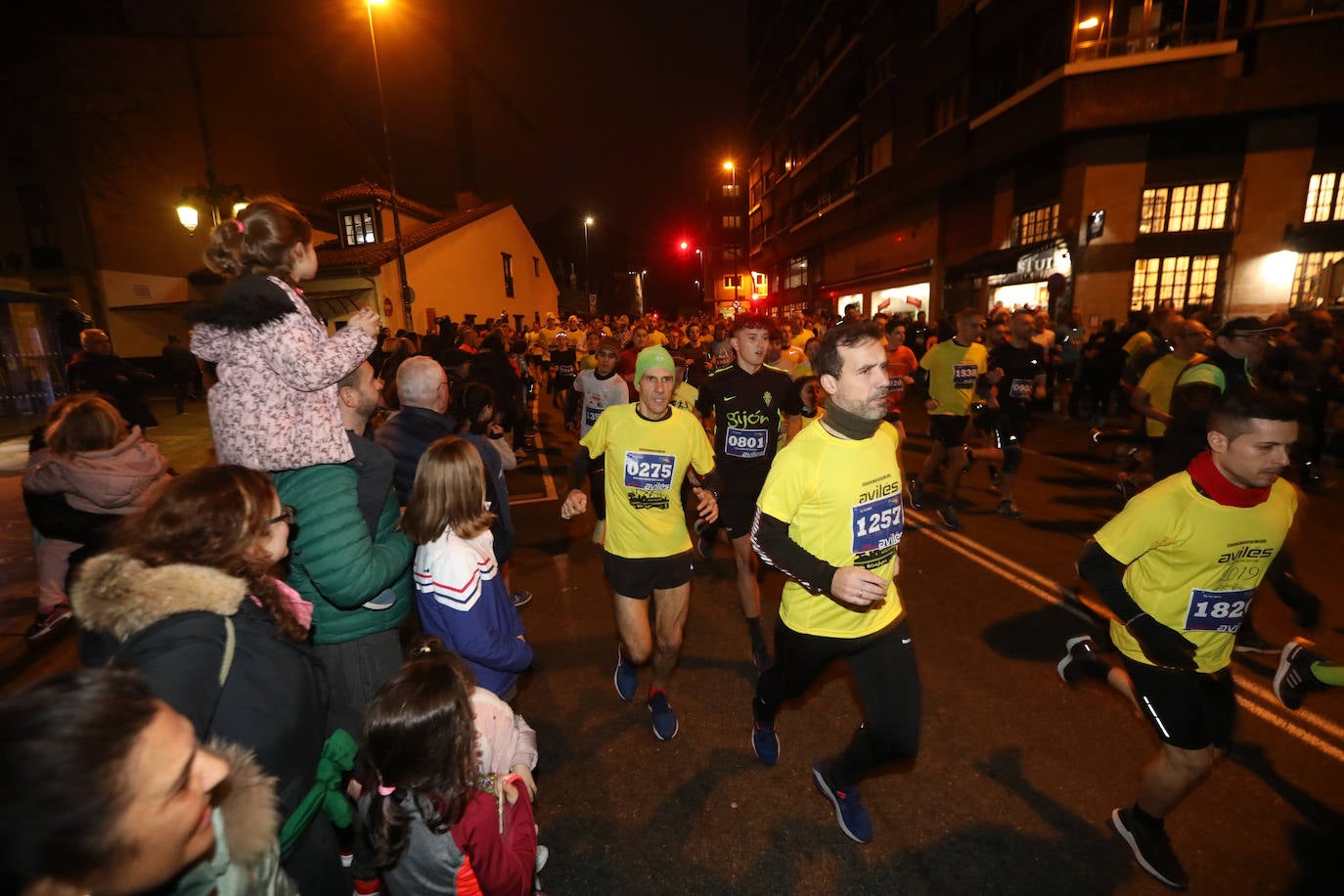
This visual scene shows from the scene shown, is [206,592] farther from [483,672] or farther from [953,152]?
[953,152]

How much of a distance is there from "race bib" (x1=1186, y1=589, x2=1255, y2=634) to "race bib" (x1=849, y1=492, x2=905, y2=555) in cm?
123

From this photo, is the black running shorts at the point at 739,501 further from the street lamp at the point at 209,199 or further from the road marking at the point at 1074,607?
the street lamp at the point at 209,199

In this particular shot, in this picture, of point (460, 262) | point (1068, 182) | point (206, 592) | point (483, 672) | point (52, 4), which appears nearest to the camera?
point (206, 592)

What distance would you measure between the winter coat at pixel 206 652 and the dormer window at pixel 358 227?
27646mm

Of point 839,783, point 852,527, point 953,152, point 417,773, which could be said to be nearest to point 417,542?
point 417,773

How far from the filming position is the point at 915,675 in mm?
2818

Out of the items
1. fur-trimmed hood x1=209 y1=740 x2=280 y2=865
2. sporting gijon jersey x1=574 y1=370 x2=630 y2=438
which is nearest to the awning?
sporting gijon jersey x1=574 y1=370 x2=630 y2=438

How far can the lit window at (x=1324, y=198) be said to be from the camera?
16375 millimetres

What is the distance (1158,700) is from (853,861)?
1505mm

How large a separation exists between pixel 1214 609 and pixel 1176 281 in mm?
20245

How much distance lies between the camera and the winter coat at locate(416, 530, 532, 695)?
2.72 metres

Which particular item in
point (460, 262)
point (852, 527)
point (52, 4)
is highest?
point (52, 4)

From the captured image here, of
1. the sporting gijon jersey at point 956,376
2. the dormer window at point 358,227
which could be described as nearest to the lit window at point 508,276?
the dormer window at point 358,227

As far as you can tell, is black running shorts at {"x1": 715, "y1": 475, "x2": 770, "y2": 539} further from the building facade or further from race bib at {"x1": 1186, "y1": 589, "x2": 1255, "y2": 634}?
the building facade
